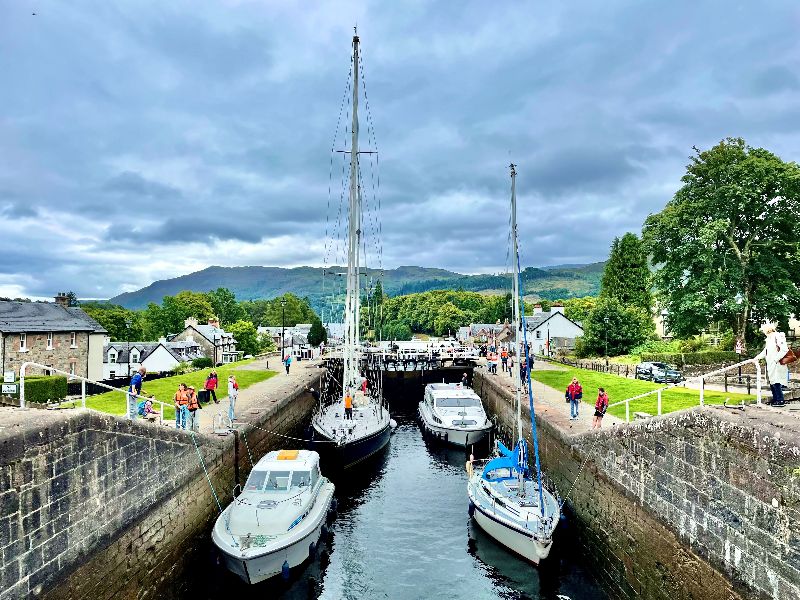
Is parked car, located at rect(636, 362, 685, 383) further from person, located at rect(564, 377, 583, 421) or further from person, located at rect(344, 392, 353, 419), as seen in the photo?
person, located at rect(344, 392, 353, 419)

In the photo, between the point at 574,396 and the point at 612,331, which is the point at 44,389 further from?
the point at 612,331

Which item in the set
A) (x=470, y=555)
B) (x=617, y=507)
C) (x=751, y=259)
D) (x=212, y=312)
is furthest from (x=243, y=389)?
(x=212, y=312)

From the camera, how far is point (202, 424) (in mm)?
19641

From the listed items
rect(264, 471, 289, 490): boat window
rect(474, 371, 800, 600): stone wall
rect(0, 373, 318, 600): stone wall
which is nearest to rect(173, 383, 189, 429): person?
rect(0, 373, 318, 600): stone wall

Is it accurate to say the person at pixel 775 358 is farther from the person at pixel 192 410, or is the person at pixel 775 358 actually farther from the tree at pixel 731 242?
the tree at pixel 731 242

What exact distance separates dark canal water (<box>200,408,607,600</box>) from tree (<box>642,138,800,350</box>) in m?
20.7

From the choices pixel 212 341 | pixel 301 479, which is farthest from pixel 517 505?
pixel 212 341

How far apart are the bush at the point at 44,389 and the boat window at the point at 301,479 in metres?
12.8

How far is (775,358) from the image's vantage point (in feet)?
35.6

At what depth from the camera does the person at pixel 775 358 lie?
10.8 m

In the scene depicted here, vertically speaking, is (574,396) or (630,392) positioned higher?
(574,396)

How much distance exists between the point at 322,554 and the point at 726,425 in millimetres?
11204

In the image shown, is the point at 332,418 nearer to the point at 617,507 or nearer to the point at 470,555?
the point at 470,555

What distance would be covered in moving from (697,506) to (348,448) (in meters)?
15.5
